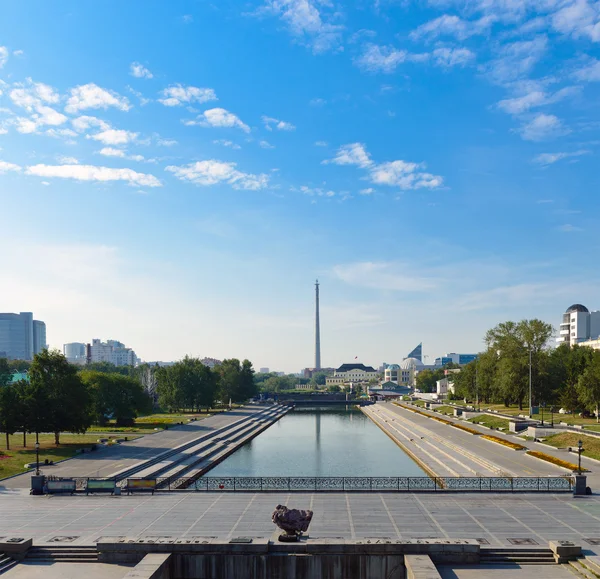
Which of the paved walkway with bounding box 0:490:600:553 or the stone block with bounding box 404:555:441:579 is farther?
the paved walkway with bounding box 0:490:600:553

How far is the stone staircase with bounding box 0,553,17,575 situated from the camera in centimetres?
2173

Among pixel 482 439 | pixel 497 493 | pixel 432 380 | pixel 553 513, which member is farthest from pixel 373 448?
pixel 432 380

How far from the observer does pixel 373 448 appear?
67375mm

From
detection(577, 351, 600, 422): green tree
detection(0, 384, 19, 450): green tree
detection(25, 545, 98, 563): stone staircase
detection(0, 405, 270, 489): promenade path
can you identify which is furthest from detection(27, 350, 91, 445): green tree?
detection(577, 351, 600, 422): green tree

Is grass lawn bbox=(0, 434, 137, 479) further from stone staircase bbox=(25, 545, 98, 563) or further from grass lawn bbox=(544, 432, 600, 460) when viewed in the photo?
grass lawn bbox=(544, 432, 600, 460)

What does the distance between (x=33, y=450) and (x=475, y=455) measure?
127 ft

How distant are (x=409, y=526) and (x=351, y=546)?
455 cm

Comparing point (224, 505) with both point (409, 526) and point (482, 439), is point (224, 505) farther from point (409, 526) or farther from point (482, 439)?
point (482, 439)

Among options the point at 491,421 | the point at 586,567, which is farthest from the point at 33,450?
the point at 491,421

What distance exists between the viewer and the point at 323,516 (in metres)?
27.3

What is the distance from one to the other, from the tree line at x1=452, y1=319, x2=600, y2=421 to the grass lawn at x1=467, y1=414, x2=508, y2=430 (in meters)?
7.37

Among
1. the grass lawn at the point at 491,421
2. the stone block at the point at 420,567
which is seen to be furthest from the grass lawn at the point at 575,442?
the stone block at the point at 420,567

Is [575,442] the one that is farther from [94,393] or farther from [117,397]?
[94,393]

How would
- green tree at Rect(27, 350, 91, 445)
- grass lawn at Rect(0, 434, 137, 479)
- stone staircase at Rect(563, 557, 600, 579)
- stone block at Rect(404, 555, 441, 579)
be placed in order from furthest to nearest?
1. green tree at Rect(27, 350, 91, 445)
2. grass lawn at Rect(0, 434, 137, 479)
3. stone staircase at Rect(563, 557, 600, 579)
4. stone block at Rect(404, 555, 441, 579)
